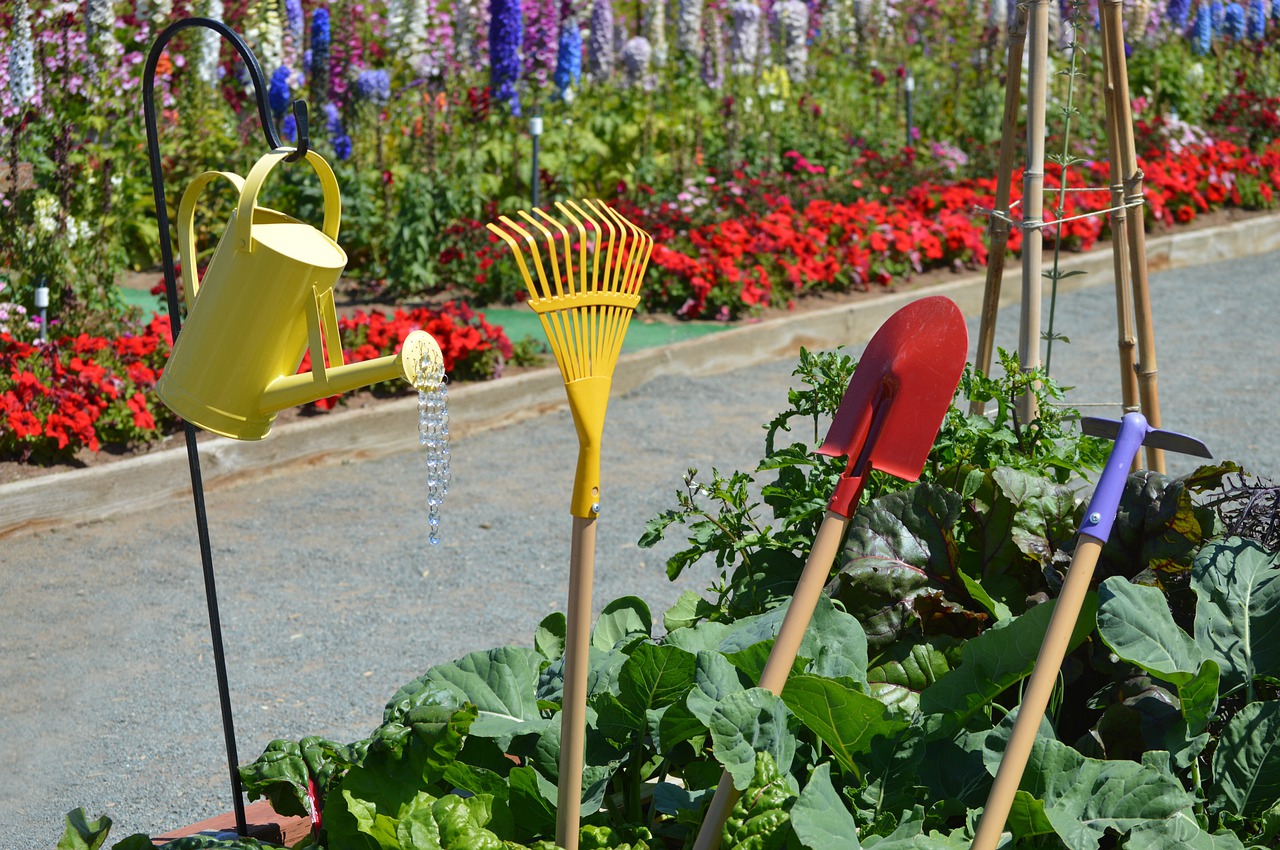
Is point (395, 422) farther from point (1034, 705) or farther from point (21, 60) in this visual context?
point (1034, 705)

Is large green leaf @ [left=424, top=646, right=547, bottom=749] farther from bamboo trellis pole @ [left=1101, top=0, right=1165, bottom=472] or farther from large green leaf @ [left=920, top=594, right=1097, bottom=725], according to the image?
bamboo trellis pole @ [left=1101, top=0, right=1165, bottom=472]

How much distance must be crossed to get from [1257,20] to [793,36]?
231 inches

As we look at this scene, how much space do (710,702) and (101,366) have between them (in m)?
4.27

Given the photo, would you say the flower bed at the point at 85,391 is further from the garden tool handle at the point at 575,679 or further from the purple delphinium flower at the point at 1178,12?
the purple delphinium flower at the point at 1178,12

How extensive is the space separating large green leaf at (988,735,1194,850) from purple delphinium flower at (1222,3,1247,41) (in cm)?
1407

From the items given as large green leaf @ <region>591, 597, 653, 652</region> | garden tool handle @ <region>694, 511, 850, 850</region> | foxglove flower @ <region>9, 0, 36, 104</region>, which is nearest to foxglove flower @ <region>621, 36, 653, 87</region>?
foxglove flower @ <region>9, 0, 36, 104</region>

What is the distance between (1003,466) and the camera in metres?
2.02

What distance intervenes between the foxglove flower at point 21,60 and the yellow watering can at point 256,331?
4.92 m

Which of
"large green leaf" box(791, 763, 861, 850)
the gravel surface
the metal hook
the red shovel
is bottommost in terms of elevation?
the gravel surface

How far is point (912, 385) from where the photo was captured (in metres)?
1.43

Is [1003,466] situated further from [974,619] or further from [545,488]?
[545,488]

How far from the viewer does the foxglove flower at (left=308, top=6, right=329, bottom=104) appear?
7.93 meters

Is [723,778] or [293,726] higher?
[723,778]

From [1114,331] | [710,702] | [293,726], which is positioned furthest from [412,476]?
[1114,331]
